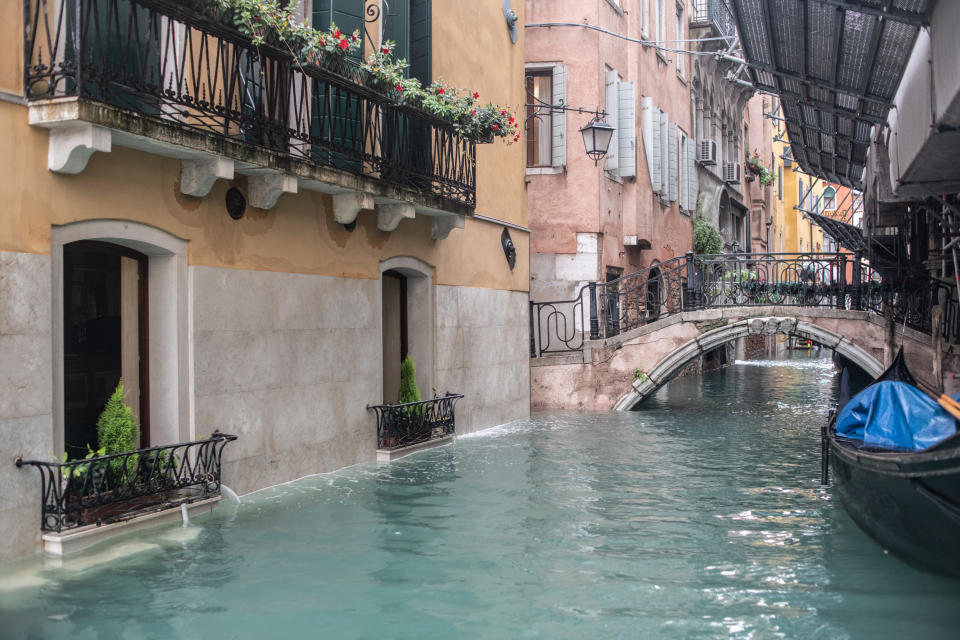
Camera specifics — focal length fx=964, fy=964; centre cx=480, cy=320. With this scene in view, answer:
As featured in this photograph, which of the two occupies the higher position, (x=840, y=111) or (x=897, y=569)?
(x=840, y=111)

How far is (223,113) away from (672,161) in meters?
15.0

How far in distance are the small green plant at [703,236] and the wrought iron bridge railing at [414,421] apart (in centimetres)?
1378

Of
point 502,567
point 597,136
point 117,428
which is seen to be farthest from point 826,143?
point 117,428

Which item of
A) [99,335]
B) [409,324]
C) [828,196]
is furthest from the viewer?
[828,196]

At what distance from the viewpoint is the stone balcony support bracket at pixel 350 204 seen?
8.74 m

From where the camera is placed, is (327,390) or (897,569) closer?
(897,569)

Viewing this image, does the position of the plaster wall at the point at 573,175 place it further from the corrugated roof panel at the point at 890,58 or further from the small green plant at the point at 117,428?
the small green plant at the point at 117,428

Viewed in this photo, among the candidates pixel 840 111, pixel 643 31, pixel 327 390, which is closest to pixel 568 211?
pixel 643 31

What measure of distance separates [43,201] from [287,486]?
3.36 meters

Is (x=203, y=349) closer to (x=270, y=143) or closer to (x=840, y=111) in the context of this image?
(x=270, y=143)

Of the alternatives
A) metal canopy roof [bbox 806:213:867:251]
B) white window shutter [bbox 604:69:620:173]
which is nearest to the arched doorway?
white window shutter [bbox 604:69:620:173]

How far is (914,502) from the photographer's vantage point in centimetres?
557

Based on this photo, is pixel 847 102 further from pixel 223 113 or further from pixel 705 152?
pixel 705 152

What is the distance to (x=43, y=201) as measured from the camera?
19.6ft
